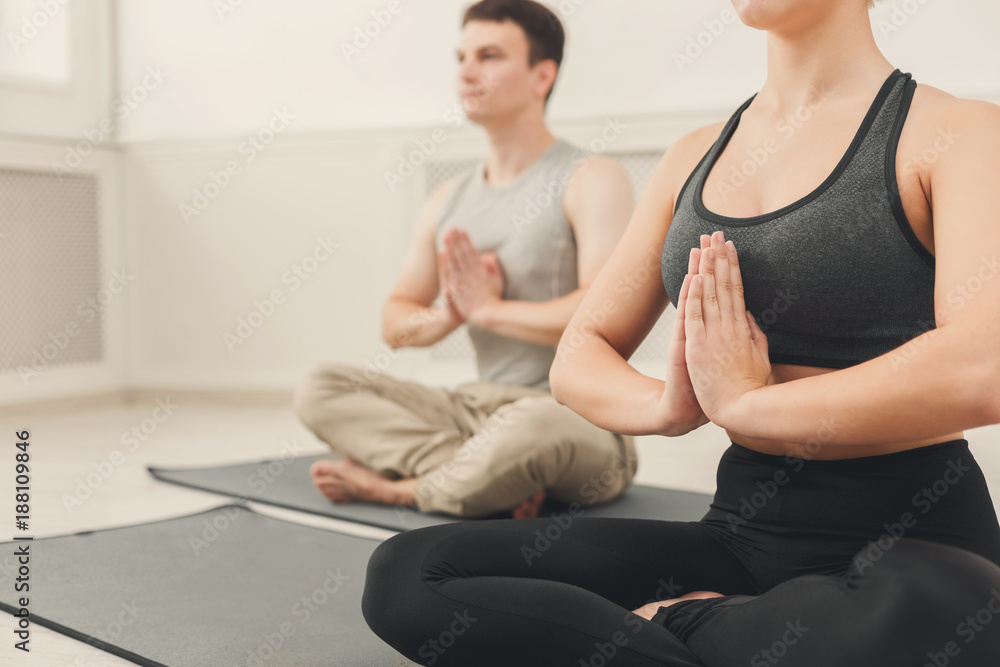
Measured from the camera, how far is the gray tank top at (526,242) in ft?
5.94

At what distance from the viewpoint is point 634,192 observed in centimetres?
275

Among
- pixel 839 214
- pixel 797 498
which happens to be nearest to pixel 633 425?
pixel 797 498

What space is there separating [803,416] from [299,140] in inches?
110

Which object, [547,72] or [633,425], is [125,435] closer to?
[547,72]

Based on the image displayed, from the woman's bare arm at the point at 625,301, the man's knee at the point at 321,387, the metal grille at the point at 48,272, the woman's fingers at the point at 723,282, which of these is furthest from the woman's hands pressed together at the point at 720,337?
the metal grille at the point at 48,272

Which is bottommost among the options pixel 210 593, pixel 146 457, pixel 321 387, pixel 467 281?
pixel 146 457

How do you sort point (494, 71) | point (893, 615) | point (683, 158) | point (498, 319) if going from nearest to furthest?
point (893, 615) < point (683, 158) < point (498, 319) < point (494, 71)

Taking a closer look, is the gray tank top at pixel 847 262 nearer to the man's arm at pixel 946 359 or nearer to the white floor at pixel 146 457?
the man's arm at pixel 946 359

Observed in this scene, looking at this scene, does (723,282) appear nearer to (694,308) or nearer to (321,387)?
(694,308)

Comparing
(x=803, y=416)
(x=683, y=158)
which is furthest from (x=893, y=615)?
(x=683, y=158)

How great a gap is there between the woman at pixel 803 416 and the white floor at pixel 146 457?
1.91 ft

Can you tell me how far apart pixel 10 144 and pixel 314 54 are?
1.02 meters

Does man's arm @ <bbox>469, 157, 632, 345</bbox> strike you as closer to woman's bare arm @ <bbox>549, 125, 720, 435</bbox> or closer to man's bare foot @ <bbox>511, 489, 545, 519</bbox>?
man's bare foot @ <bbox>511, 489, 545, 519</bbox>

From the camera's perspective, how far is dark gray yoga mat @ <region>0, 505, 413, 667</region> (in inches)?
45.3
